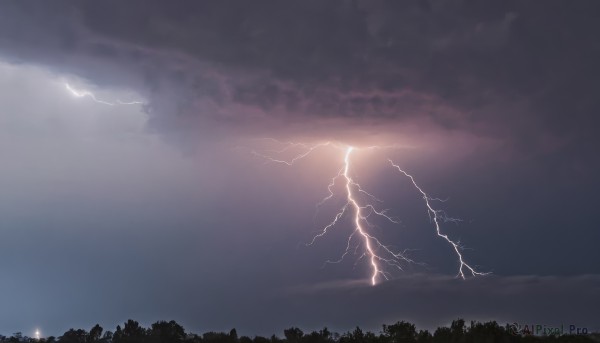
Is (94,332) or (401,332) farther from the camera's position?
(94,332)

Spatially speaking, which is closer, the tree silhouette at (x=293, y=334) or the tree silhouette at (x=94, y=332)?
the tree silhouette at (x=293, y=334)

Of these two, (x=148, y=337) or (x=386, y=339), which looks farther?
(x=148, y=337)

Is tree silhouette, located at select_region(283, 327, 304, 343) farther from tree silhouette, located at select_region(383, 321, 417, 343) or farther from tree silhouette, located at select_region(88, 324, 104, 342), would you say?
tree silhouette, located at select_region(88, 324, 104, 342)

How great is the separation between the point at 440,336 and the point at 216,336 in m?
33.3

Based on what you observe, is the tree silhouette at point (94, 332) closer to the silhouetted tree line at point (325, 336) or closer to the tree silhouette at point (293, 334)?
the silhouetted tree line at point (325, 336)

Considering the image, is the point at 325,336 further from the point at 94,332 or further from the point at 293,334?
the point at 94,332

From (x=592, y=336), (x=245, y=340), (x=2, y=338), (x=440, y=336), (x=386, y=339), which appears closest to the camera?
(x=592, y=336)

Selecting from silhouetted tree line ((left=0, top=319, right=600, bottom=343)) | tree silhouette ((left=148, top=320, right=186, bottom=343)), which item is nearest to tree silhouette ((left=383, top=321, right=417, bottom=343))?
silhouetted tree line ((left=0, top=319, right=600, bottom=343))

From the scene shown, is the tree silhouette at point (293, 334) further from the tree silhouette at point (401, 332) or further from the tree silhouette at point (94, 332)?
the tree silhouette at point (94, 332)

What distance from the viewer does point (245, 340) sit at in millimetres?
85312

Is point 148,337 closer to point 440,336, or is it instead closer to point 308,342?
point 308,342

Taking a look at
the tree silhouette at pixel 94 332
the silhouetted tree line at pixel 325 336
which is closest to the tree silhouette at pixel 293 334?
the silhouetted tree line at pixel 325 336

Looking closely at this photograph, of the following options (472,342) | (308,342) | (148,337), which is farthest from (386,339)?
(148,337)

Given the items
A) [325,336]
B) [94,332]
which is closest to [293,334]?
[325,336]
